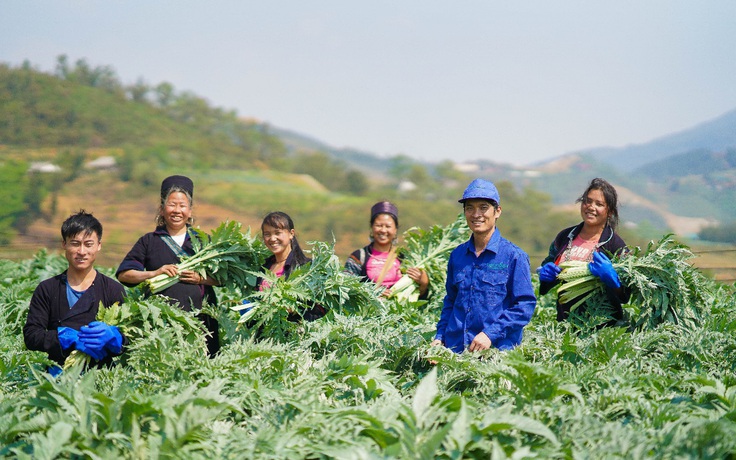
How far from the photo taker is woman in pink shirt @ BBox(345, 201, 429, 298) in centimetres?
705

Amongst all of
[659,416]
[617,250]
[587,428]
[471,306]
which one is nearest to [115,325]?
[471,306]

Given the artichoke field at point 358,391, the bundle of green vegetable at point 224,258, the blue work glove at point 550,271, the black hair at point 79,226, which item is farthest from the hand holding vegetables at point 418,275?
the black hair at point 79,226

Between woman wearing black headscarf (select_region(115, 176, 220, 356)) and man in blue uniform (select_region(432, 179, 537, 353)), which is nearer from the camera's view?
man in blue uniform (select_region(432, 179, 537, 353))

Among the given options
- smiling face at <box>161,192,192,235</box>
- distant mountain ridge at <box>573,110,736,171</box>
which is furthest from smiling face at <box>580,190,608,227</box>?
distant mountain ridge at <box>573,110,736,171</box>

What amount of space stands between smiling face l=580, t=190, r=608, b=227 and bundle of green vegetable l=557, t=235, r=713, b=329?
1.09 ft

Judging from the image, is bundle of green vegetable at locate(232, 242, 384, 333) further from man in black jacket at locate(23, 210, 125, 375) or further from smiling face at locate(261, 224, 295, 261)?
man in black jacket at locate(23, 210, 125, 375)

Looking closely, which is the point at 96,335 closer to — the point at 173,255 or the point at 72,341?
the point at 72,341

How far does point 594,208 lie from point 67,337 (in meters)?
3.73

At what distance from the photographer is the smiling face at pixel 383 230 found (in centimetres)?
706

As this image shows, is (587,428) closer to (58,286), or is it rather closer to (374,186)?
(58,286)

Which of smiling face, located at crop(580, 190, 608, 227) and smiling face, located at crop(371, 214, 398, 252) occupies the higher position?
smiling face, located at crop(580, 190, 608, 227)

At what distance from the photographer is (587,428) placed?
3.44 metres

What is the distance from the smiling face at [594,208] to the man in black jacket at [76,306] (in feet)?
11.0

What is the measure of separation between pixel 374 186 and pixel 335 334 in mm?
47702
